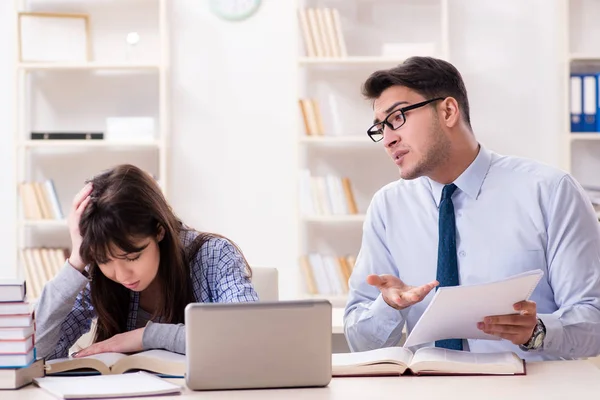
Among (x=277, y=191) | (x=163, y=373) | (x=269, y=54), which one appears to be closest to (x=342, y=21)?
(x=269, y=54)

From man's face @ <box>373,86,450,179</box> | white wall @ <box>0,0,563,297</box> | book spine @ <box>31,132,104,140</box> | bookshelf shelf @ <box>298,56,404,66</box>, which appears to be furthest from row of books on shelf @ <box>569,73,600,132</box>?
book spine @ <box>31,132,104,140</box>

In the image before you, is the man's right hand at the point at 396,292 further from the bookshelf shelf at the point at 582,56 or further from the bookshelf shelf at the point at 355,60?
the bookshelf shelf at the point at 582,56

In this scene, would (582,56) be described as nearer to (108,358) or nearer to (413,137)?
(413,137)

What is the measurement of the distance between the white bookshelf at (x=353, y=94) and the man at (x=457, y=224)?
1988 mm

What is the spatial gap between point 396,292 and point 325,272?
2320mm

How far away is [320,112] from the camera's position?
4156 millimetres

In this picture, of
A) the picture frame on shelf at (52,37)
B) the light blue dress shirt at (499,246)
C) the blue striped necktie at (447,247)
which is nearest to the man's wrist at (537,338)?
the light blue dress shirt at (499,246)

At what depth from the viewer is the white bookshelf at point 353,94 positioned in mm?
4277

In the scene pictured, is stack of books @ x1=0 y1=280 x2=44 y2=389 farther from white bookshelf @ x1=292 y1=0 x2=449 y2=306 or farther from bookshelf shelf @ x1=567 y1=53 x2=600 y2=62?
bookshelf shelf @ x1=567 y1=53 x2=600 y2=62

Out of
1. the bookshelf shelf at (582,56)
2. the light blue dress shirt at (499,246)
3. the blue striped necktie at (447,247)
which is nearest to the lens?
the light blue dress shirt at (499,246)

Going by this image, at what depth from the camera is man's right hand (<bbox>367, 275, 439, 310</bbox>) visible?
1771 mm

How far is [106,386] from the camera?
149 centimetres

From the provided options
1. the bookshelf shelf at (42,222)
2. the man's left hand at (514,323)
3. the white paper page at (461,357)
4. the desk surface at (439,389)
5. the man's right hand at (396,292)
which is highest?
the bookshelf shelf at (42,222)

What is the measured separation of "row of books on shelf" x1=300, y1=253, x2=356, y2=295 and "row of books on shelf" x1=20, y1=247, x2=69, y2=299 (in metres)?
1.20
